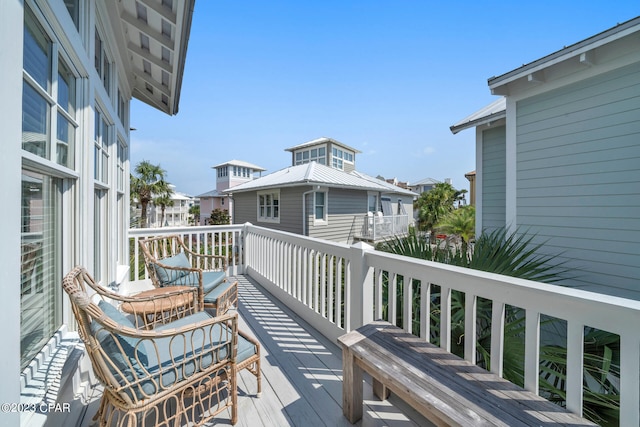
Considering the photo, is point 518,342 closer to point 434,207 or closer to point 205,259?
point 205,259

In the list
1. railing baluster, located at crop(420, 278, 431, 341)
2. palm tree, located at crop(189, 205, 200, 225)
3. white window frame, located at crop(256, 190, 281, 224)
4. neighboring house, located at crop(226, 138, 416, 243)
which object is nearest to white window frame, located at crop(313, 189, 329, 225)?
neighboring house, located at crop(226, 138, 416, 243)

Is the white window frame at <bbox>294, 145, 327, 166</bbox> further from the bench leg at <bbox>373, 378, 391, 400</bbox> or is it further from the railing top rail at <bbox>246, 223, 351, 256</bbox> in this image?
the bench leg at <bbox>373, 378, 391, 400</bbox>

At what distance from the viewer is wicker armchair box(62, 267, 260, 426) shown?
1.30 metres

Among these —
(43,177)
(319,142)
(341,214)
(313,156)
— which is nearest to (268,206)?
(341,214)

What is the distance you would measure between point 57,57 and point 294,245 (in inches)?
113

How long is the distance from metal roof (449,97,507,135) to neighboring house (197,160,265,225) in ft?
63.0

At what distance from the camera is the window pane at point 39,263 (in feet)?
4.32

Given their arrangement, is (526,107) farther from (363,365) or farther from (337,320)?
(363,365)

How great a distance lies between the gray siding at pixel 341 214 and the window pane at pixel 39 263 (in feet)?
28.0

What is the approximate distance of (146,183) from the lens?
19547 mm

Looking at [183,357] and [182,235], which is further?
[182,235]

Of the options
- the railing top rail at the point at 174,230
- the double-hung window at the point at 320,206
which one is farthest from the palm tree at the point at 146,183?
the railing top rail at the point at 174,230

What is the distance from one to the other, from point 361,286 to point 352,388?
0.81m

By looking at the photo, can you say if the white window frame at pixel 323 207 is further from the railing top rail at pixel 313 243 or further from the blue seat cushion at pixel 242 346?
the blue seat cushion at pixel 242 346
